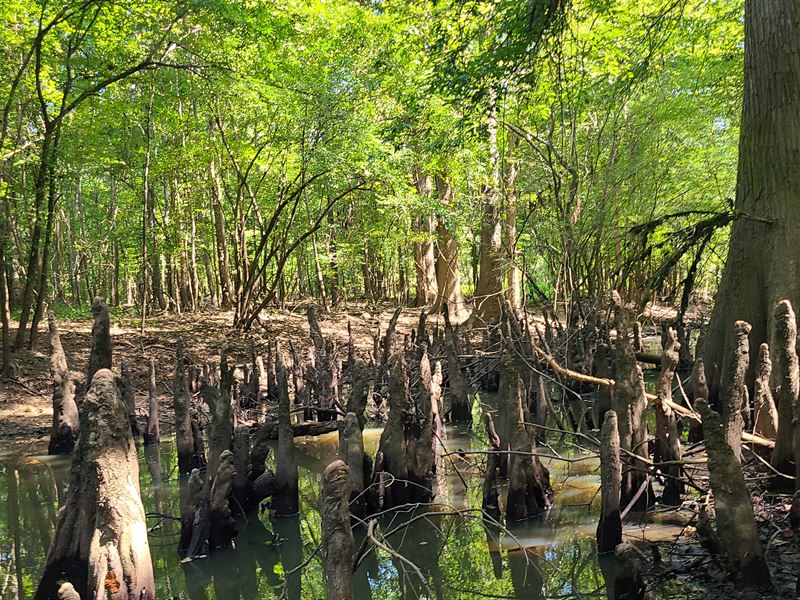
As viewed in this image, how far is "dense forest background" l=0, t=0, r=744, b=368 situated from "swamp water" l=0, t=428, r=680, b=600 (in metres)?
3.27

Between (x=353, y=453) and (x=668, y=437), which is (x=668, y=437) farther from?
(x=353, y=453)

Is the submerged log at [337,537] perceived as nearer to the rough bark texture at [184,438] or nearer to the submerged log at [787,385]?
the submerged log at [787,385]

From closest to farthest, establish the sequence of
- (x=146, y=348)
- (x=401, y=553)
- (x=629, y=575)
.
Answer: (x=629, y=575) → (x=401, y=553) → (x=146, y=348)

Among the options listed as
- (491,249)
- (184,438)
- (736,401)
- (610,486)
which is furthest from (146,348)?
(736,401)

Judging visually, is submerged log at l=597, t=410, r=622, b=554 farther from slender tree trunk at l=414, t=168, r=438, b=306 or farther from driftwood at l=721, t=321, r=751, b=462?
slender tree trunk at l=414, t=168, r=438, b=306

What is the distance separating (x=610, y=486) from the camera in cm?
422

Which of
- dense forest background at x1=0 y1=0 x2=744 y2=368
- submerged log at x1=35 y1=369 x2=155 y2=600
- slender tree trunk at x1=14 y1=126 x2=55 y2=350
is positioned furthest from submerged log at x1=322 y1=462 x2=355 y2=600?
slender tree trunk at x1=14 y1=126 x2=55 y2=350

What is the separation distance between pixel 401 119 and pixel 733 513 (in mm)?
8211

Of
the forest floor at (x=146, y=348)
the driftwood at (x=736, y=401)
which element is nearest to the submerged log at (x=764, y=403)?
the driftwood at (x=736, y=401)

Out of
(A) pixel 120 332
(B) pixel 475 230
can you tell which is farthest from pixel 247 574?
(B) pixel 475 230

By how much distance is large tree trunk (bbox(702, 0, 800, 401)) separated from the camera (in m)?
5.83

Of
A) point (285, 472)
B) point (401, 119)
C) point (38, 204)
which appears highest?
point (401, 119)

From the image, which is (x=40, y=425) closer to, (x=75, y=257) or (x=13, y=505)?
(x=13, y=505)

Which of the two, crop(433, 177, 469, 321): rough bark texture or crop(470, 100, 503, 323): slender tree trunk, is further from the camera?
crop(433, 177, 469, 321): rough bark texture
